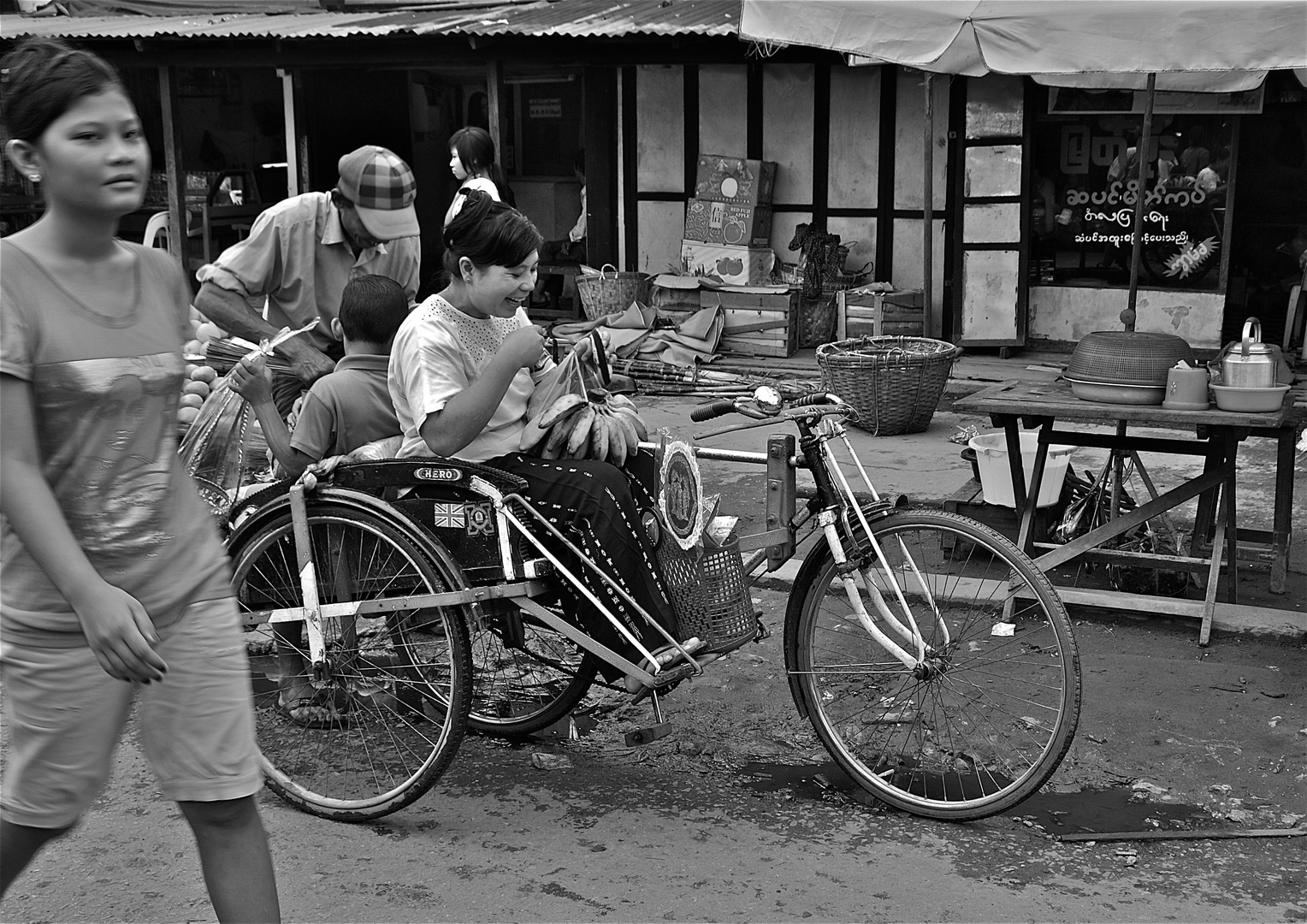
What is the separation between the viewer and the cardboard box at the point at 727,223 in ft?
37.6

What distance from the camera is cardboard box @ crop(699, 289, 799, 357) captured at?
35.8 feet

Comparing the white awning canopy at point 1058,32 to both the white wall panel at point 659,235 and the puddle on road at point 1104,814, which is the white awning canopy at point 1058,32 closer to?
the puddle on road at point 1104,814

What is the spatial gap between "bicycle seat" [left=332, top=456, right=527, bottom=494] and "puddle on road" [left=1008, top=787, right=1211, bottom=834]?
164 centimetres

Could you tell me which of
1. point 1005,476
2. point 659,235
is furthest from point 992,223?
point 1005,476

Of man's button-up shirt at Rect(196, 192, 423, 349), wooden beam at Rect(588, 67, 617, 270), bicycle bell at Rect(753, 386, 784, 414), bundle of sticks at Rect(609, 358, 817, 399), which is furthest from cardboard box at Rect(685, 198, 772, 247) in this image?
bicycle bell at Rect(753, 386, 784, 414)

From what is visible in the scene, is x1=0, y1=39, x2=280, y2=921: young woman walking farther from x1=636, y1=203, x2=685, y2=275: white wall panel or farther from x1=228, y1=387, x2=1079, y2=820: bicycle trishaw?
x1=636, y1=203, x2=685, y2=275: white wall panel

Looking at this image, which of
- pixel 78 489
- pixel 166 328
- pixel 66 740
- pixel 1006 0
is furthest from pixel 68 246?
pixel 1006 0

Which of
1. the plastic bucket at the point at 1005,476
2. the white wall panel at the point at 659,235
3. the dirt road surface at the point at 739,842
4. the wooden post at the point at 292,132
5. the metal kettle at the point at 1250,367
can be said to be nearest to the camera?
the dirt road surface at the point at 739,842

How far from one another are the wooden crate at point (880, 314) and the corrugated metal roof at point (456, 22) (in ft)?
7.93

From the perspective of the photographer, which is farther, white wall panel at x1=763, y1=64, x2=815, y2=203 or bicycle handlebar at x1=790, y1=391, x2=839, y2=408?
white wall panel at x1=763, y1=64, x2=815, y2=203

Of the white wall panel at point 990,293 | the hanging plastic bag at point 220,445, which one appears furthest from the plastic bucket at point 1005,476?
the white wall panel at point 990,293

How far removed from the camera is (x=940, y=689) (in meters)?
4.02

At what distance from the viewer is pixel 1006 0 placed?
5633 mm

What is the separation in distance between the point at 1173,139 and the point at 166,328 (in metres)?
9.96
